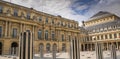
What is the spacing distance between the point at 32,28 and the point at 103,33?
98.3ft

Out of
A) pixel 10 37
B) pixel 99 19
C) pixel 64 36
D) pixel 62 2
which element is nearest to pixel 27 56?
pixel 62 2

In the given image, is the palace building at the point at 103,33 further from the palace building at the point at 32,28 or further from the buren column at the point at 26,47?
the buren column at the point at 26,47

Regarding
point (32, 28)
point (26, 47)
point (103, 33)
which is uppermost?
point (32, 28)

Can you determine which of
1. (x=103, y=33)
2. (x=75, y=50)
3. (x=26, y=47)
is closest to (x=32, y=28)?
(x=75, y=50)

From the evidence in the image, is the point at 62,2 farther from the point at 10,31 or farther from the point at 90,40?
the point at 90,40

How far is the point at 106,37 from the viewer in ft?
166

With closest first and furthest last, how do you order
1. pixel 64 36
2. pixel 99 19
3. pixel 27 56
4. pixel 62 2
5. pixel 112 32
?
pixel 27 56 < pixel 62 2 < pixel 64 36 < pixel 112 32 < pixel 99 19

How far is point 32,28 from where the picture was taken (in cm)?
3192

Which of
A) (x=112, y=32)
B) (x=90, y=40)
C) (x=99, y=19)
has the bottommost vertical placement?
(x=90, y=40)

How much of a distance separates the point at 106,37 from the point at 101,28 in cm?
443

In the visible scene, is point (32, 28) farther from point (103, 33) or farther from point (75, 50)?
point (103, 33)

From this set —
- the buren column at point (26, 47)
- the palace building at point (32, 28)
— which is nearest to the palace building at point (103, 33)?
the palace building at point (32, 28)

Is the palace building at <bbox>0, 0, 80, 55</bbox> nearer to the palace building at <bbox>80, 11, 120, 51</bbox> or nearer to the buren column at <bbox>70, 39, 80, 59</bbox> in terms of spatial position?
the palace building at <bbox>80, 11, 120, 51</bbox>

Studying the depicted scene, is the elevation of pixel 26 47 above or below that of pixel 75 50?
above
